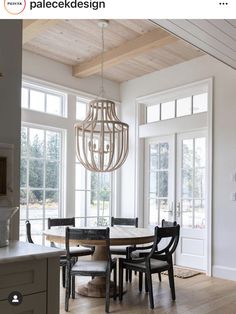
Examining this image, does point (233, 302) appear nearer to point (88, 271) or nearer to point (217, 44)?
point (88, 271)

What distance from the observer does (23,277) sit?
6.37 ft

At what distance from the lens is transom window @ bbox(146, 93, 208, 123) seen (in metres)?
5.65

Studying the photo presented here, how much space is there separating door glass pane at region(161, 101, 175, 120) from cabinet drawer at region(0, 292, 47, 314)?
4443 mm

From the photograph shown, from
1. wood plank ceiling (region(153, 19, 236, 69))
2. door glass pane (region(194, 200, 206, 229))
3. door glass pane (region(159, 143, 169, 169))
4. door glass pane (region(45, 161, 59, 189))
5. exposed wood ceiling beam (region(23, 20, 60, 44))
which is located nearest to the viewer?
wood plank ceiling (region(153, 19, 236, 69))

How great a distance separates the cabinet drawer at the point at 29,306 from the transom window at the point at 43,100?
3679 mm

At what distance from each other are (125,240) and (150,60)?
298cm

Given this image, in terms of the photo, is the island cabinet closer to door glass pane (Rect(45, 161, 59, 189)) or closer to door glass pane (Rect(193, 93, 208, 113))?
door glass pane (Rect(45, 161, 59, 189))

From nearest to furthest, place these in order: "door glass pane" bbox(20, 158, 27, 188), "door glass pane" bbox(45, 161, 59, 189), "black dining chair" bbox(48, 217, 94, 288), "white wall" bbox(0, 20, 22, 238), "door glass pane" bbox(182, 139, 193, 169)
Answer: "white wall" bbox(0, 20, 22, 238) → "black dining chair" bbox(48, 217, 94, 288) → "door glass pane" bbox(20, 158, 27, 188) → "door glass pane" bbox(45, 161, 59, 189) → "door glass pane" bbox(182, 139, 193, 169)

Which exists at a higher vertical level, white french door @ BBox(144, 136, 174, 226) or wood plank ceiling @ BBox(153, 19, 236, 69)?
wood plank ceiling @ BBox(153, 19, 236, 69)
